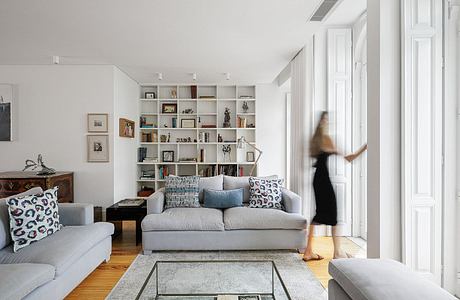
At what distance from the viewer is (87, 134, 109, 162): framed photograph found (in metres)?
5.39

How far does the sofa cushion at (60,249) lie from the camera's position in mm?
2430

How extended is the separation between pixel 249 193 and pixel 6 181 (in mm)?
3462

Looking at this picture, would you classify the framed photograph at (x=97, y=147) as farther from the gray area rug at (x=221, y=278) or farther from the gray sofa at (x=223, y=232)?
the gray area rug at (x=221, y=278)

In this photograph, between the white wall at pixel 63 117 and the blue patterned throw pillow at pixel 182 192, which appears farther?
the white wall at pixel 63 117

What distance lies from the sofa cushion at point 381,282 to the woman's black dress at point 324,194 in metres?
1.55

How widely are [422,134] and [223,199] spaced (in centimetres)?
262

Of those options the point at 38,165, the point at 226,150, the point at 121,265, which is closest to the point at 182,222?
the point at 121,265

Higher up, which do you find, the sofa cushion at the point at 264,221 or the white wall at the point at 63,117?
the white wall at the point at 63,117

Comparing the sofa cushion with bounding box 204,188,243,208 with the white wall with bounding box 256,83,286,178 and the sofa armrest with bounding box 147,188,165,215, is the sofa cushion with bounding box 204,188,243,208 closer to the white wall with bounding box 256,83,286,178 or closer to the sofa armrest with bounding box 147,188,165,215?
the sofa armrest with bounding box 147,188,165,215

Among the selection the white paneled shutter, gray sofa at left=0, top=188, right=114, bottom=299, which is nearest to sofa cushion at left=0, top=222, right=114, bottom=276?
gray sofa at left=0, top=188, right=114, bottom=299

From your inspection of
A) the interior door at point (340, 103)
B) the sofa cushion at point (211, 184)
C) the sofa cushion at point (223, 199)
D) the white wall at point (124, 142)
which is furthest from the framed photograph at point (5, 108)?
the interior door at point (340, 103)

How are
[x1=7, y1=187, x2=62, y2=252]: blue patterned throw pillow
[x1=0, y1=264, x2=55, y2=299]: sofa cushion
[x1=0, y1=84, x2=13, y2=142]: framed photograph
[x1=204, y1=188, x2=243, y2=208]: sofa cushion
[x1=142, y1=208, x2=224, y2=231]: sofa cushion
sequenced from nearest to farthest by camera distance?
1. [x1=0, y1=264, x2=55, y2=299]: sofa cushion
2. [x1=7, y1=187, x2=62, y2=252]: blue patterned throw pillow
3. [x1=142, y1=208, x2=224, y2=231]: sofa cushion
4. [x1=204, y1=188, x2=243, y2=208]: sofa cushion
5. [x1=0, y1=84, x2=13, y2=142]: framed photograph

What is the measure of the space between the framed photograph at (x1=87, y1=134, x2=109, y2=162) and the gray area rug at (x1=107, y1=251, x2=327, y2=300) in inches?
92.5

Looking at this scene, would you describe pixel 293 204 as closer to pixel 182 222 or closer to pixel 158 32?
pixel 182 222
